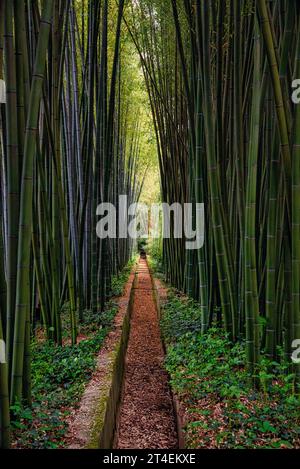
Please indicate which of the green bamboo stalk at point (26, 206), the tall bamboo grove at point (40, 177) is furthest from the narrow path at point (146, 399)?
the green bamboo stalk at point (26, 206)

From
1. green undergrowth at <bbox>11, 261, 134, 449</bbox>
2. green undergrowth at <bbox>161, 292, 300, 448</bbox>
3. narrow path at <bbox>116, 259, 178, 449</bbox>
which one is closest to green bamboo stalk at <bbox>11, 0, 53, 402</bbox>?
green undergrowth at <bbox>11, 261, 134, 449</bbox>

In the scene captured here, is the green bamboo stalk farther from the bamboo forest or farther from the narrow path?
the narrow path

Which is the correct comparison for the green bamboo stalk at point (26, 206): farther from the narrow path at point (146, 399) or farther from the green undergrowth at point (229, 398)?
the narrow path at point (146, 399)

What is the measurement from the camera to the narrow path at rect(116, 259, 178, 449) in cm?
229

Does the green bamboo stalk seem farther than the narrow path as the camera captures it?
No

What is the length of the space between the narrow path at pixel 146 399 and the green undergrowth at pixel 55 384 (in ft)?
1.23

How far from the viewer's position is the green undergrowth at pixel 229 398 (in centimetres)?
167

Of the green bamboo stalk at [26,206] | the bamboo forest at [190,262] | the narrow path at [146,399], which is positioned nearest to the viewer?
the green bamboo stalk at [26,206]

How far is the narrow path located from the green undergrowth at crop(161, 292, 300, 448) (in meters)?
0.23

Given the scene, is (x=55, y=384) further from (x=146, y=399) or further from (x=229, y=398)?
(x=229, y=398)

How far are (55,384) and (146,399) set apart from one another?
0.78 m

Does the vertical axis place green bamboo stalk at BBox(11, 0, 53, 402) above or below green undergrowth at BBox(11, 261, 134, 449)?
above

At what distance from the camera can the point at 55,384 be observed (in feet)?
7.68
